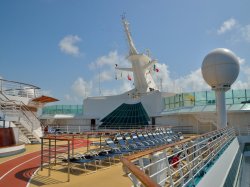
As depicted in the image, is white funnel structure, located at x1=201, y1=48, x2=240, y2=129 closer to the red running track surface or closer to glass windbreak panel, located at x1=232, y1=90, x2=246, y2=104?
glass windbreak panel, located at x1=232, y1=90, x2=246, y2=104

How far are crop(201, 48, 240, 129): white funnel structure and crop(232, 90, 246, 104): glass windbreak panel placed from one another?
627cm

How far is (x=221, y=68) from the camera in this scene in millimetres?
14938

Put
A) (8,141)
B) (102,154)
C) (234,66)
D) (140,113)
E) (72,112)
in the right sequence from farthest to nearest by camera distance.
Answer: (72,112), (140,113), (234,66), (8,141), (102,154)

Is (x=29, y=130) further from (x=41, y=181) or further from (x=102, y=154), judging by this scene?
(x=41, y=181)

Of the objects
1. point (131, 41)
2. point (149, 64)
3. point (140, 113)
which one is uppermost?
point (131, 41)

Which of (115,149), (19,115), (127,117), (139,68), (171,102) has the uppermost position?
(139,68)

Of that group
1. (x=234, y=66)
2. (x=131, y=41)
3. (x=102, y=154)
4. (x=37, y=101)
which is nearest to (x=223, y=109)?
(x=234, y=66)

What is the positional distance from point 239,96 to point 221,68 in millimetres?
7585

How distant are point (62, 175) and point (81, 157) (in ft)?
3.30

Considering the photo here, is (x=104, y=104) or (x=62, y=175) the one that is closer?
(x=62, y=175)

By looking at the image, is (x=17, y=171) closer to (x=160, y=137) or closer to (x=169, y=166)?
(x=169, y=166)

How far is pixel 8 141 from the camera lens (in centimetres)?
1157

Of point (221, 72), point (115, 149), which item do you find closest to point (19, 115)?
point (115, 149)

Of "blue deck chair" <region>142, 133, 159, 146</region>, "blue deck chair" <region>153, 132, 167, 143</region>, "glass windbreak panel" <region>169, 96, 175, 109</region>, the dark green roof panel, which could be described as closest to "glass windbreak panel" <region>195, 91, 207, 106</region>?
"glass windbreak panel" <region>169, 96, 175, 109</region>
